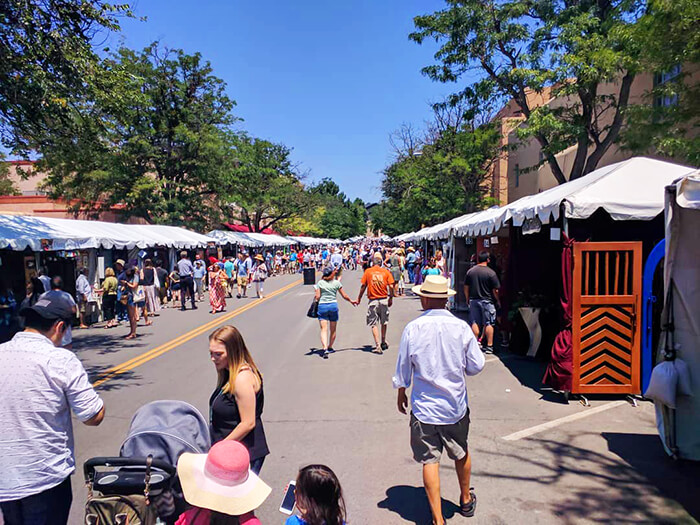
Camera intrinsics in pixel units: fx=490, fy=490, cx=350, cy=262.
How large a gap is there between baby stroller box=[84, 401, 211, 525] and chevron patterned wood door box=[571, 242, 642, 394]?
5177 millimetres

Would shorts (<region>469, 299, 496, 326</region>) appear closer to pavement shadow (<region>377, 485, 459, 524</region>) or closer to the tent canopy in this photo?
pavement shadow (<region>377, 485, 459, 524</region>)

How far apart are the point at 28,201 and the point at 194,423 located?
41435 millimetres

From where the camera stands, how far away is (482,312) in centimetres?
909

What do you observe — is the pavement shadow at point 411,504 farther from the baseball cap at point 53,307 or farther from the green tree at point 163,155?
the green tree at point 163,155

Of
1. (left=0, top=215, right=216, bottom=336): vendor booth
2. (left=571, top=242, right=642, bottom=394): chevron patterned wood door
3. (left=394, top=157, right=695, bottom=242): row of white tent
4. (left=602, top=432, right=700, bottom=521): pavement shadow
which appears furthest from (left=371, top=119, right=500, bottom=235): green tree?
(left=602, top=432, right=700, bottom=521): pavement shadow

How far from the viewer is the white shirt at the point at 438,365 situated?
3.50m

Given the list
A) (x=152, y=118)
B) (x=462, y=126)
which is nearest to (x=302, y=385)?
(x=462, y=126)

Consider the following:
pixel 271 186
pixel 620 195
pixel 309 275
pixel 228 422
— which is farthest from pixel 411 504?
pixel 271 186

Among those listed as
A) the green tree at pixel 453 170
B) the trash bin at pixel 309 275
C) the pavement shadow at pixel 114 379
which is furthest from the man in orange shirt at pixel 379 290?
the green tree at pixel 453 170

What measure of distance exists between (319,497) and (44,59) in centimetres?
942

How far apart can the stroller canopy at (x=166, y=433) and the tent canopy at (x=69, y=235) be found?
10860mm

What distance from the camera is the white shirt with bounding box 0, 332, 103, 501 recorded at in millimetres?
2508

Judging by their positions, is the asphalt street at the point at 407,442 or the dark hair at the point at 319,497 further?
the asphalt street at the point at 407,442

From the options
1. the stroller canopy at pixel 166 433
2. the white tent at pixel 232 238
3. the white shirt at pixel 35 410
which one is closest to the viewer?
the white shirt at pixel 35 410
